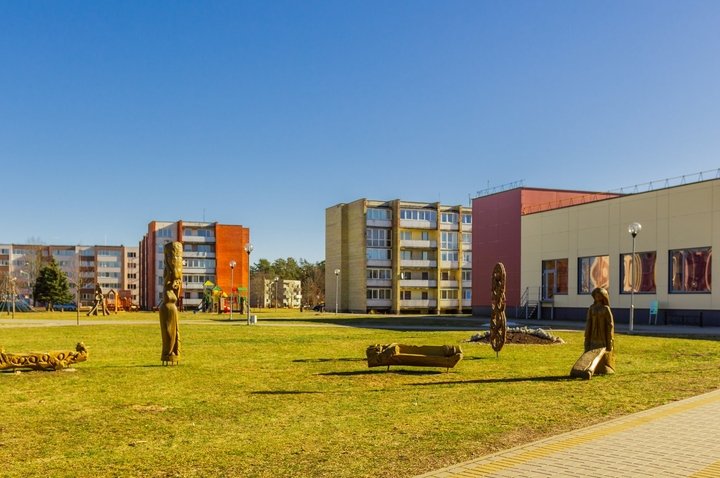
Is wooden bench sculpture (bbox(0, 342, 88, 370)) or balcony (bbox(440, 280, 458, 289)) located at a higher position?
wooden bench sculpture (bbox(0, 342, 88, 370))

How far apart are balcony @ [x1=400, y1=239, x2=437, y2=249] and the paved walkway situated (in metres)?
73.7

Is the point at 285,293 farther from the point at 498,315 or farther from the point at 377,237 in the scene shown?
the point at 498,315

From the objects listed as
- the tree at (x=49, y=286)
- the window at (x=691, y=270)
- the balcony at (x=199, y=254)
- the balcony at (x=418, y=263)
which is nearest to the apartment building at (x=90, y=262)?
the balcony at (x=199, y=254)

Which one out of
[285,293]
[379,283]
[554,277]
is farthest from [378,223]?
[285,293]

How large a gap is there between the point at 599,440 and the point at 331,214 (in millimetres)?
80505

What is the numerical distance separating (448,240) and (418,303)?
8685 mm

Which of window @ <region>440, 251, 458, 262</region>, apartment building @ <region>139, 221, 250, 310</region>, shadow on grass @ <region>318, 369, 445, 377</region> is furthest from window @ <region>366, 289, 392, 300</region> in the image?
shadow on grass @ <region>318, 369, 445, 377</region>

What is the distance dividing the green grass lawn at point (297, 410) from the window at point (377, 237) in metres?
63.5

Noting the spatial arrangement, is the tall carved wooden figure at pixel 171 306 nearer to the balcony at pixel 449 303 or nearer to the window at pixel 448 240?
the balcony at pixel 449 303

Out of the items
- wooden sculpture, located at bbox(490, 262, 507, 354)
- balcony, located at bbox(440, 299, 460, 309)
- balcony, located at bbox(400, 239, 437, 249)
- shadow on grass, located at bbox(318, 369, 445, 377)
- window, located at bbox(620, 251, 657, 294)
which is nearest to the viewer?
shadow on grass, located at bbox(318, 369, 445, 377)

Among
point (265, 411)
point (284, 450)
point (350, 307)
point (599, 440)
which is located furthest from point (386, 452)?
point (350, 307)

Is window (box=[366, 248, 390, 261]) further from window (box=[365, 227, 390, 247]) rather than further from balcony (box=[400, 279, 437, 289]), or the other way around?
balcony (box=[400, 279, 437, 289])

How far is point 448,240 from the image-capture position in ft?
278

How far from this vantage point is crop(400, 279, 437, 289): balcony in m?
82.3
